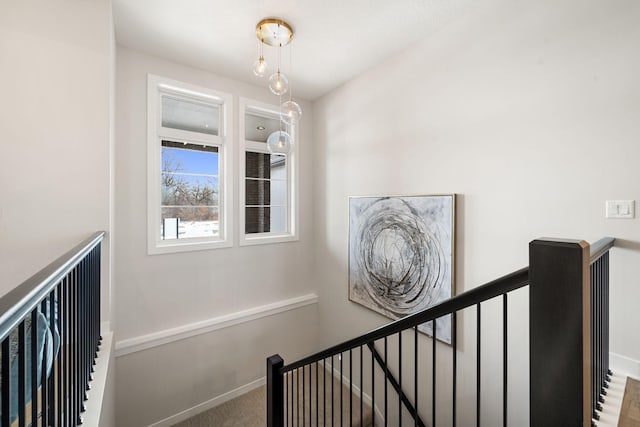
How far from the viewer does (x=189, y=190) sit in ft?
9.85

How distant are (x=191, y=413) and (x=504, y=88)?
3.99m

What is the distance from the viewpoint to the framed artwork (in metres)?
2.24

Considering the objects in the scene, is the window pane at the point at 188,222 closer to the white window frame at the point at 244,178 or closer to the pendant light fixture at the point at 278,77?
the white window frame at the point at 244,178

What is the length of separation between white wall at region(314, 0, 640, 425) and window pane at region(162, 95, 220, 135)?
1730 millimetres

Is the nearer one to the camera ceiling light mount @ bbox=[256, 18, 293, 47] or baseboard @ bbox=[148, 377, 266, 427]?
ceiling light mount @ bbox=[256, 18, 293, 47]

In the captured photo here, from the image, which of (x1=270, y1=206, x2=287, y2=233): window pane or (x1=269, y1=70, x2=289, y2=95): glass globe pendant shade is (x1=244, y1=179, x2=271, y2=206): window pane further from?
(x1=269, y1=70, x2=289, y2=95): glass globe pendant shade

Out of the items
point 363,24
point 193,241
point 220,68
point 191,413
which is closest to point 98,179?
point 193,241

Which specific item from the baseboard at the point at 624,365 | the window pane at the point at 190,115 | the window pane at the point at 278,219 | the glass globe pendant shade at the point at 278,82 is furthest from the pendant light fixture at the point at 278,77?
the baseboard at the point at 624,365

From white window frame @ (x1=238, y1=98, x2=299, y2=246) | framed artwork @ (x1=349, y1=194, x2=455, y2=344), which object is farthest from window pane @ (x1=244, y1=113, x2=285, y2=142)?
framed artwork @ (x1=349, y1=194, x2=455, y2=344)

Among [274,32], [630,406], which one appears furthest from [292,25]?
[630,406]

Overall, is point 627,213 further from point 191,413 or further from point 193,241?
point 191,413

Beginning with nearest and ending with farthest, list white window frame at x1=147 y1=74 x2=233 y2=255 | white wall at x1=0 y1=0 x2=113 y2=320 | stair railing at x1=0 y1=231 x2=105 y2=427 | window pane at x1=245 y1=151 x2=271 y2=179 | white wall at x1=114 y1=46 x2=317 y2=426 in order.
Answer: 1. stair railing at x1=0 y1=231 x2=105 y2=427
2. white wall at x1=0 y1=0 x2=113 y2=320
3. white wall at x1=114 y1=46 x2=317 y2=426
4. white window frame at x1=147 y1=74 x2=233 y2=255
5. window pane at x1=245 y1=151 x2=271 y2=179

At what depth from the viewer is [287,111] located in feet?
6.33

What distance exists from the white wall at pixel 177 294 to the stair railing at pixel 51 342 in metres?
0.89
